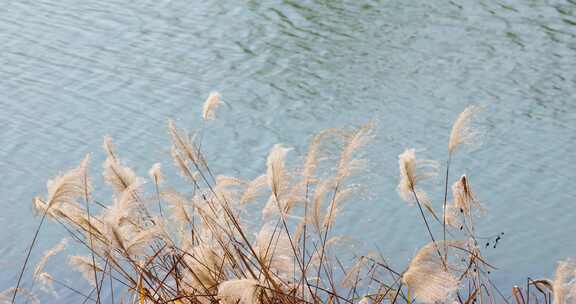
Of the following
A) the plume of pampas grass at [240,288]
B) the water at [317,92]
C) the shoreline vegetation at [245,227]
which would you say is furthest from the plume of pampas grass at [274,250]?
the water at [317,92]

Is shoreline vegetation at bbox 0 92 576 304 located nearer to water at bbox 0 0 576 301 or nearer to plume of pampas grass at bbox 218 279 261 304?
plume of pampas grass at bbox 218 279 261 304

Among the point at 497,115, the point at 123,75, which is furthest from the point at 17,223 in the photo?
the point at 497,115

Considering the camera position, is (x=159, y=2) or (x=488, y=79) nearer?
(x=488, y=79)

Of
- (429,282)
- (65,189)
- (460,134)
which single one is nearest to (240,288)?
(429,282)

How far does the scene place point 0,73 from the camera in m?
9.58

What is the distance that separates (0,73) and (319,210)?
7129mm

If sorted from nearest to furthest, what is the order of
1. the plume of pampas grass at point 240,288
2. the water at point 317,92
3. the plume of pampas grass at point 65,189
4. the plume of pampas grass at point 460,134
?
the plume of pampas grass at point 240,288, the plume of pampas grass at point 65,189, the plume of pampas grass at point 460,134, the water at point 317,92

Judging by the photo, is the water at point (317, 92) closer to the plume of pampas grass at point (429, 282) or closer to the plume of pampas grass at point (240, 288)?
the plume of pampas grass at point (429, 282)

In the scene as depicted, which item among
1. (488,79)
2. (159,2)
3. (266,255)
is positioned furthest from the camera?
(159,2)

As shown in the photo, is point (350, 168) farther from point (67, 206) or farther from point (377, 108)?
point (377, 108)

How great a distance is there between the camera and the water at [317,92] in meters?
6.80

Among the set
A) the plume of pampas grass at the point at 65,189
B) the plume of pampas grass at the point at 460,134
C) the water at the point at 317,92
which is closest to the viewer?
the plume of pampas grass at the point at 65,189

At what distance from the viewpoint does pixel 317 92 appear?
28.3 feet

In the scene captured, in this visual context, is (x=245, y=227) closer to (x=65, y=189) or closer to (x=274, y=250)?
(x=274, y=250)
